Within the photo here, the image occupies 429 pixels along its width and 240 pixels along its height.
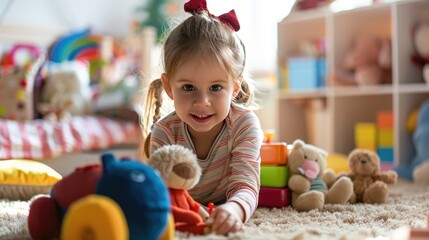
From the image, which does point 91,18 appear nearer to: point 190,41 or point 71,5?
point 71,5

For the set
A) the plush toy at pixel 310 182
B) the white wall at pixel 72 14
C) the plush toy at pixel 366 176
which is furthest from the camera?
the white wall at pixel 72 14

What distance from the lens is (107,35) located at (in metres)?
3.72

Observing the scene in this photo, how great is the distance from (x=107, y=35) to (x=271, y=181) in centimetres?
269

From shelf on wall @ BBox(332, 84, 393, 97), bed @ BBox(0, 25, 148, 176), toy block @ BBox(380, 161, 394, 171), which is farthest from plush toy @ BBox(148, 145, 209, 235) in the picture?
shelf on wall @ BBox(332, 84, 393, 97)

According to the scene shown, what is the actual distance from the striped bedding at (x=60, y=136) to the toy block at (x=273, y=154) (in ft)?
3.65

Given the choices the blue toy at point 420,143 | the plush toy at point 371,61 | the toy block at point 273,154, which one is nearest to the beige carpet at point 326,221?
the toy block at point 273,154

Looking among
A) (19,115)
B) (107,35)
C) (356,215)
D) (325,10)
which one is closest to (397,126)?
(325,10)

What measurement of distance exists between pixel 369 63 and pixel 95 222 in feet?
6.52

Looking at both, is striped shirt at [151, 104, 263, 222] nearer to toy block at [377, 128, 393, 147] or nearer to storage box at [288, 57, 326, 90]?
toy block at [377, 128, 393, 147]

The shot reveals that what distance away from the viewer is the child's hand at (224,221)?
819mm

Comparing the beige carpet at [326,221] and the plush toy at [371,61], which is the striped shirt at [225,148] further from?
the plush toy at [371,61]

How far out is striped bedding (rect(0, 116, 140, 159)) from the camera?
212 centimetres

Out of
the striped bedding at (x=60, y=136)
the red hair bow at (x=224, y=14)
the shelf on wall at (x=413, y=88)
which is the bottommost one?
the striped bedding at (x=60, y=136)

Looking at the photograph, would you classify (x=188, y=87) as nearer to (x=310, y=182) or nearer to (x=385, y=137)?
(x=310, y=182)
